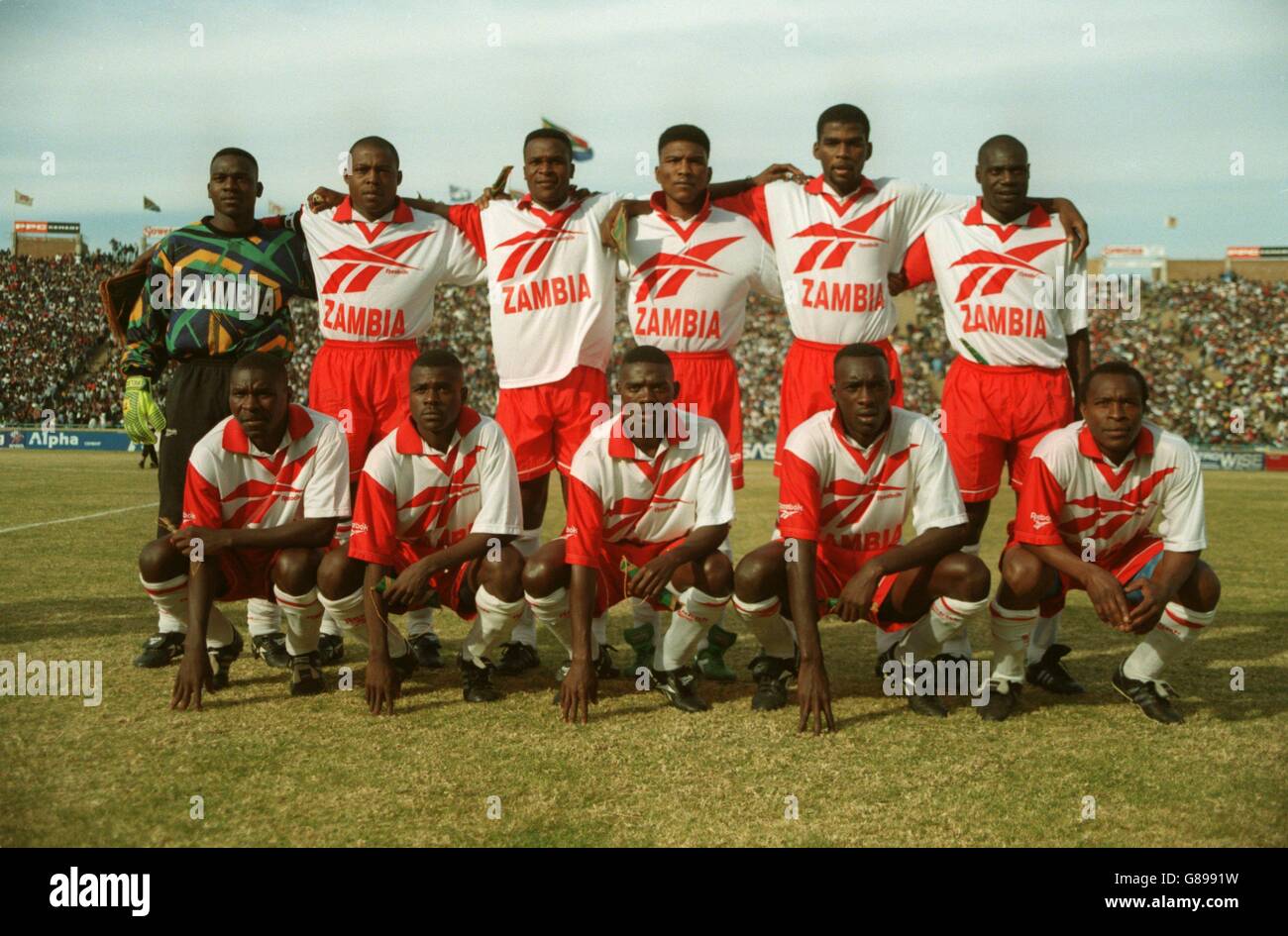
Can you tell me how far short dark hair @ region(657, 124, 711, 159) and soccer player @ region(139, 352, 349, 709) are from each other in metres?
2.19

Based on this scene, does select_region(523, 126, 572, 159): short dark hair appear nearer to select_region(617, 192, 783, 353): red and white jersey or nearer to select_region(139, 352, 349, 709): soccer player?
select_region(617, 192, 783, 353): red and white jersey

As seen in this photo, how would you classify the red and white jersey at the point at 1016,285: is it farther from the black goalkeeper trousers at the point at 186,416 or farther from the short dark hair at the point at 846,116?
the black goalkeeper trousers at the point at 186,416

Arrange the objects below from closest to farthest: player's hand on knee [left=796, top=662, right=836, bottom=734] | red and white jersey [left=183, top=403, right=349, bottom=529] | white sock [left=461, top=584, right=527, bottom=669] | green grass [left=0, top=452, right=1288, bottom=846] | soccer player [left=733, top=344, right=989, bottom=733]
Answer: green grass [left=0, top=452, right=1288, bottom=846], player's hand on knee [left=796, top=662, right=836, bottom=734], soccer player [left=733, top=344, right=989, bottom=733], white sock [left=461, top=584, right=527, bottom=669], red and white jersey [left=183, top=403, right=349, bottom=529]

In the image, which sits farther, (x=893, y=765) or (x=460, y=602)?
(x=460, y=602)

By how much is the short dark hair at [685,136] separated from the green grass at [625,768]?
107 inches

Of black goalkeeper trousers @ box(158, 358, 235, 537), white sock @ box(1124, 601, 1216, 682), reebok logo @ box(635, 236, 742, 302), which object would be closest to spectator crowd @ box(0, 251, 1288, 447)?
reebok logo @ box(635, 236, 742, 302)

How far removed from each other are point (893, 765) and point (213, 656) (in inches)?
128

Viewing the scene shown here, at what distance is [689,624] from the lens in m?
4.74

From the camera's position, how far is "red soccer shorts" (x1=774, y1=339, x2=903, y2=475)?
539 cm

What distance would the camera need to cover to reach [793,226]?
5.43 meters

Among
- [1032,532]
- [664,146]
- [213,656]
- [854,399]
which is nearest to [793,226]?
[664,146]

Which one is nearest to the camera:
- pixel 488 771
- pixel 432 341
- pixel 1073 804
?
pixel 1073 804

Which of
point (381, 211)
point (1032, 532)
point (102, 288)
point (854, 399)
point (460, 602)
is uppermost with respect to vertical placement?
point (381, 211)
